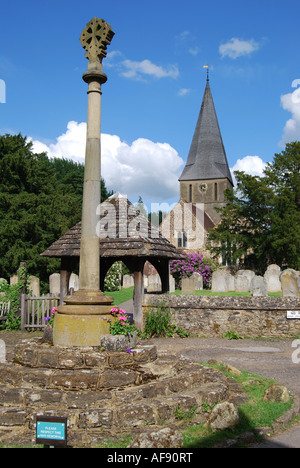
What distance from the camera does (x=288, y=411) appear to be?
17.7 ft

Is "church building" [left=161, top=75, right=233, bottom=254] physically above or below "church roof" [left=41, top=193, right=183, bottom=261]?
above

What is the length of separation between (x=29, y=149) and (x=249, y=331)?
2299 centimetres

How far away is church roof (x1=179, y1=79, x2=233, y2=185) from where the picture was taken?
58688 mm

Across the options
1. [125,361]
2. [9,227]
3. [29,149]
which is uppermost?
[29,149]

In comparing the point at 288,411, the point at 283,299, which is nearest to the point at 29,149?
the point at 283,299

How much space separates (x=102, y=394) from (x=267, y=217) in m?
29.8

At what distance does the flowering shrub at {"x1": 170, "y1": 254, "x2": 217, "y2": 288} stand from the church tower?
27.3 meters

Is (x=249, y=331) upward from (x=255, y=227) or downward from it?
downward

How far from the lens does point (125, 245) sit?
478 inches

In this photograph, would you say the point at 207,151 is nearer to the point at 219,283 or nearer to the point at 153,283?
the point at 153,283

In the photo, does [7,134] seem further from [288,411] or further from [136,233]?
[288,411]

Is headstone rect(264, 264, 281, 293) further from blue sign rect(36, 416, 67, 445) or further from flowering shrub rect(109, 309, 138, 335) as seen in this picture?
blue sign rect(36, 416, 67, 445)

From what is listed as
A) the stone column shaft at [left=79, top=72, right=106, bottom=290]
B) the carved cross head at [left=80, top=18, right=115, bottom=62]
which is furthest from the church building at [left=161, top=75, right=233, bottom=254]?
the stone column shaft at [left=79, top=72, right=106, bottom=290]

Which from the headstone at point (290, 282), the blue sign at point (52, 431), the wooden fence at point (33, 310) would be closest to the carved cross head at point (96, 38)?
the blue sign at point (52, 431)
